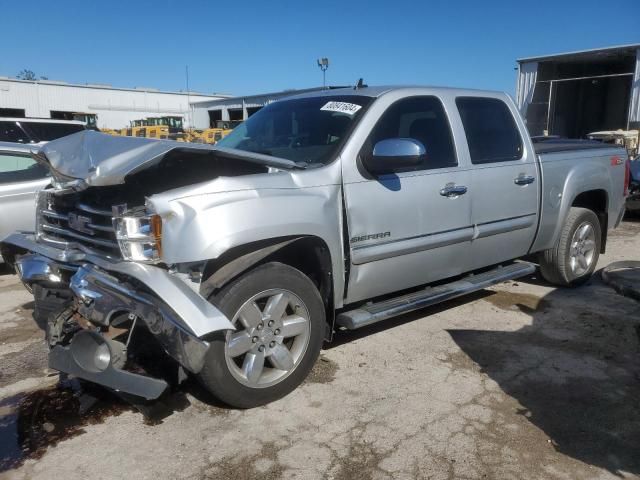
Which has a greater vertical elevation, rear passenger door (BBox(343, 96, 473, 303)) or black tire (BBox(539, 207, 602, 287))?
rear passenger door (BBox(343, 96, 473, 303))

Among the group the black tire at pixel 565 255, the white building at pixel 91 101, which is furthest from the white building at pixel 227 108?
the black tire at pixel 565 255

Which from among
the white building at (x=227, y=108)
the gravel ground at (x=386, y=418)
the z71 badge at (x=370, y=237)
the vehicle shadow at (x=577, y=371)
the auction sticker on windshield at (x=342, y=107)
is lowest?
the vehicle shadow at (x=577, y=371)

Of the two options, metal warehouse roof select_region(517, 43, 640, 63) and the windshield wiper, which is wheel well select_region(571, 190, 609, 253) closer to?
the windshield wiper

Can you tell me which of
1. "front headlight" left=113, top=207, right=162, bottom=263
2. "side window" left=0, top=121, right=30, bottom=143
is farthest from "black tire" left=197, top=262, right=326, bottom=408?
"side window" left=0, top=121, right=30, bottom=143

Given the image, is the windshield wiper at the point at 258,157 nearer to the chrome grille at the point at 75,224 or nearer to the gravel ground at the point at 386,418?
the chrome grille at the point at 75,224

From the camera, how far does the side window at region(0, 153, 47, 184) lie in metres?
6.21

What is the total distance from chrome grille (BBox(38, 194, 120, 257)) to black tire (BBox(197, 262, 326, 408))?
676 millimetres

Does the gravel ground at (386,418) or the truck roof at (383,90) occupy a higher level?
the truck roof at (383,90)

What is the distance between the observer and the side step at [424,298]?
3.62 meters

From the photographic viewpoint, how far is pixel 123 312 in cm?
284

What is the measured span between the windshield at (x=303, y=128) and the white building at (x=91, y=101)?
4318 centimetres

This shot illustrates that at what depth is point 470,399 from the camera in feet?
11.0

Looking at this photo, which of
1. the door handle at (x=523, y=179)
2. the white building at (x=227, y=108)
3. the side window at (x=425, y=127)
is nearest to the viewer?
the side window at (x=425, y=127)

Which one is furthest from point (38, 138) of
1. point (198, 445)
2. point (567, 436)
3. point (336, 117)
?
point (567, 436)
